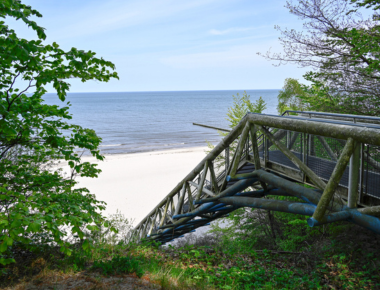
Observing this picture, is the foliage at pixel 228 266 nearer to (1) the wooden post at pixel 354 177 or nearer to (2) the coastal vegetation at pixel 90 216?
(2) the coastal vegetation at pixel 90 216

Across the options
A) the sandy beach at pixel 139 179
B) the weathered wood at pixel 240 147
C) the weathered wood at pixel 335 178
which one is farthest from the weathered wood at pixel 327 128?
the sandy beach at pixel 139 179

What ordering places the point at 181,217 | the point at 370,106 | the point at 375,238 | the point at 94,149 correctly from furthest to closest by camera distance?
1. the point at 370,106
2. the point at 181,217
3. the point at 375,238
4. the point at 94,149

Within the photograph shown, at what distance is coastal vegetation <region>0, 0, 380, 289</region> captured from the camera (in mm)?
4096

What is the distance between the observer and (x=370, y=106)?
10.8 meters

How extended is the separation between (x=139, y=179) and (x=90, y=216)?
2623 centimetres

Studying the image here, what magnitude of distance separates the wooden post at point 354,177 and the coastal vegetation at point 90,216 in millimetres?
3362

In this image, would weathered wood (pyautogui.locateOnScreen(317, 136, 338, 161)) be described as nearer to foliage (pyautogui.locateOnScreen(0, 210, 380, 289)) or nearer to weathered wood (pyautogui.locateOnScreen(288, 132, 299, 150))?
weathered wood (pyautogui.locateOnScreen(288, 132, 299, 150))

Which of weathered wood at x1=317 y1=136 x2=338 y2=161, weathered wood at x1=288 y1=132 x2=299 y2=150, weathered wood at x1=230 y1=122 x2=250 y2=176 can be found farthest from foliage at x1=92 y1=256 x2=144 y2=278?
Result: weathered wood at x1=317 y1=136 x2=338 y2=161

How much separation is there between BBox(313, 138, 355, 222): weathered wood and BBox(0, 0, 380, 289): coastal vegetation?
10.0ft

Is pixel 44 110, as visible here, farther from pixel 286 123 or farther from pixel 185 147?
pixel 185 147

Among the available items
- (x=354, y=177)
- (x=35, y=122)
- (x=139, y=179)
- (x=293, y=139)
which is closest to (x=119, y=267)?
(x=35, y=122)

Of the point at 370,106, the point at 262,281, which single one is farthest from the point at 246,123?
the point at 370,106

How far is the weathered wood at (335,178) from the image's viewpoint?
3568mm

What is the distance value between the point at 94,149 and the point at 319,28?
9.87 metres
